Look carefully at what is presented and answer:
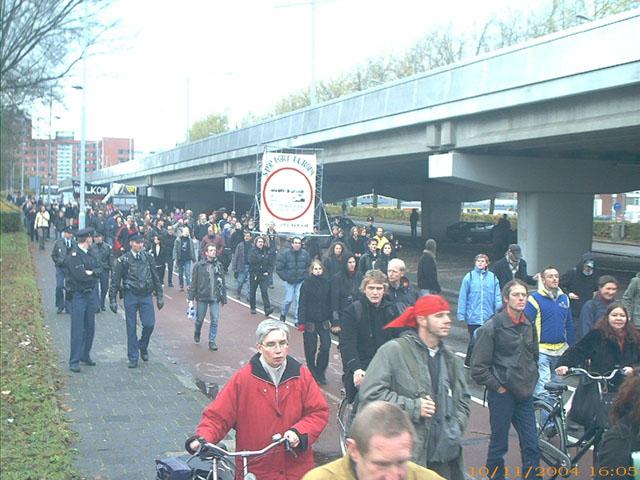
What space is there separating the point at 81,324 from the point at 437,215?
140ft

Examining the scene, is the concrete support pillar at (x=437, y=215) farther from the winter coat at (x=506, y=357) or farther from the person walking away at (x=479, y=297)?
the winter coat at (x=506, y=357)

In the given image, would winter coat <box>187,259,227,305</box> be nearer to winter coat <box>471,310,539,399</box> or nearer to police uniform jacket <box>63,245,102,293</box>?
police uniform jacket <box>63,245,102,293</box>

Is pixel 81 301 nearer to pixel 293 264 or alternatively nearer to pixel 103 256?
pixel 103 256

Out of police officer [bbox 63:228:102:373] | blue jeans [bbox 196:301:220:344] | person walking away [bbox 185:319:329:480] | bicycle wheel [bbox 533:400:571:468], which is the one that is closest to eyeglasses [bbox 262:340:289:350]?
person walking away [bbox 185:319:329:480]

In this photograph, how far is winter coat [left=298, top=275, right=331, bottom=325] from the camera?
1125 centimetres

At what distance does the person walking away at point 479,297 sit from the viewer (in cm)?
1138

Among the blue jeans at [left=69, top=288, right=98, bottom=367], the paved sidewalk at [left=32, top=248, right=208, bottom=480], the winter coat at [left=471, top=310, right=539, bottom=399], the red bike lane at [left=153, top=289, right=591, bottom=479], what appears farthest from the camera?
the blue jeans at [left=69, top=288, right=98, bottom=367]

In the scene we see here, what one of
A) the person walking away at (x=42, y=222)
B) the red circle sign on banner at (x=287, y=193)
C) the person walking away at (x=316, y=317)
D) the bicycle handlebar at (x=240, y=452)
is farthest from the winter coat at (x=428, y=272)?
the person walking away at (x=42, y=222)

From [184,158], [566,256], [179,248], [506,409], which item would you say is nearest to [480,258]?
[506,409]

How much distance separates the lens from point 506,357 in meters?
6.48

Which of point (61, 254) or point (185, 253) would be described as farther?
point (185, 253)

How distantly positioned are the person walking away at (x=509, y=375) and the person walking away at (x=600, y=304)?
258 centimetres

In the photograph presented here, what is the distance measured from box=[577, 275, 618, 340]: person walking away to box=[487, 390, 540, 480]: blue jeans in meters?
2.63

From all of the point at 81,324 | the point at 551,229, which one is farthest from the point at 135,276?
the point at 551,229
